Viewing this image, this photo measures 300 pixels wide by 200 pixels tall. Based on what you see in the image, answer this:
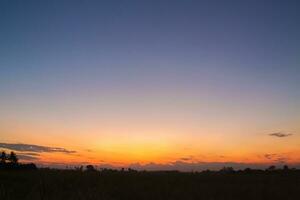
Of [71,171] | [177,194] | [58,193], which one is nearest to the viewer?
[58,193]

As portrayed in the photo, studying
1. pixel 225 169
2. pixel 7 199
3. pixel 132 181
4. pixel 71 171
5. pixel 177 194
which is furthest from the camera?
pixel 225 169

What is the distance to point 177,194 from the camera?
57.1ft

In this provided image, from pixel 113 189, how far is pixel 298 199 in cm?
782

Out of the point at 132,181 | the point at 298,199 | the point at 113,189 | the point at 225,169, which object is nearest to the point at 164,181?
the point at 132,181

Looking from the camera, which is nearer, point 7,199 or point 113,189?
point 7,199

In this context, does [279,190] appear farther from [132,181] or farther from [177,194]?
[132,181]

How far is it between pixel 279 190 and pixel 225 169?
59.7 ft

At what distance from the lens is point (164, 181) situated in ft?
74.1

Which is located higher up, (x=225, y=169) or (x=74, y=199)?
(x=225, y=169)

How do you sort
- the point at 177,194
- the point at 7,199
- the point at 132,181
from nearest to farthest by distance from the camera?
1. the point at 7,199
2. the point at 177,194
3. the point at 132,181

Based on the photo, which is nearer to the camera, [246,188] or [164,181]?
[246,188]

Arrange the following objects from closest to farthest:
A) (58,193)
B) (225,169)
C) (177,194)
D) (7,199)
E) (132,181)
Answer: (7,199) → (58,193) → (177,194) → (132,181) → (225,169)

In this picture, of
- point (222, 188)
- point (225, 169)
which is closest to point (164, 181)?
point (222, 188)

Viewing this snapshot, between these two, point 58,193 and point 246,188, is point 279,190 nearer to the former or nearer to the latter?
point 246,188
